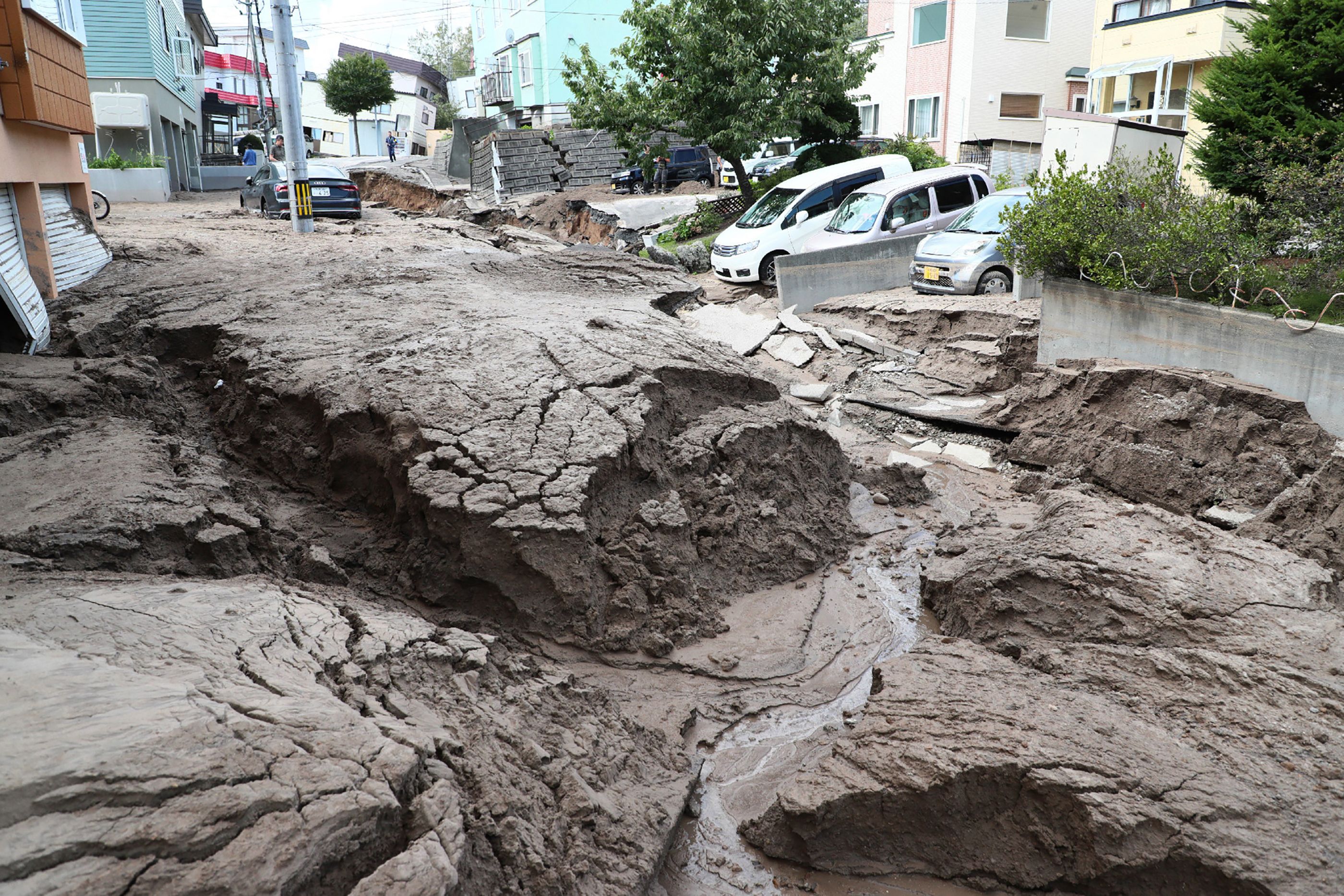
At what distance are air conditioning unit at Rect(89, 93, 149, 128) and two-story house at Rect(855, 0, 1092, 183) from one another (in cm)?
2079

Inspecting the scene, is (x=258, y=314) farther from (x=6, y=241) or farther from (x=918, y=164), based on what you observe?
(x=918, y=164)

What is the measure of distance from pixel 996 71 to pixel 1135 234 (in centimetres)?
2091

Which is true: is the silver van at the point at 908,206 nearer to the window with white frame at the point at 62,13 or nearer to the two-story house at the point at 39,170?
Result: the two-story house at the point at 39,170

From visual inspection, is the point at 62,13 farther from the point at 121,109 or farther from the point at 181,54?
the point at 181,54

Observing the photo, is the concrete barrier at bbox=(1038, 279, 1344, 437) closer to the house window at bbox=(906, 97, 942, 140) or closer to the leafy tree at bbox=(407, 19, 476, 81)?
the house window at bbox=(906, 97, 942, 140)

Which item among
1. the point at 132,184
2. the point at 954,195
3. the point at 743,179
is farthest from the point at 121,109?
the point at 954,195

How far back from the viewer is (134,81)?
2688 centimetres

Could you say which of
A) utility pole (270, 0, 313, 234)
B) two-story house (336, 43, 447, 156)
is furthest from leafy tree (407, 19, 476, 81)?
utility pole (270, 0, 313, 234)

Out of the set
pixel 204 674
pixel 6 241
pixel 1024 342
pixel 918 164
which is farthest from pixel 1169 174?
pixel 918 164

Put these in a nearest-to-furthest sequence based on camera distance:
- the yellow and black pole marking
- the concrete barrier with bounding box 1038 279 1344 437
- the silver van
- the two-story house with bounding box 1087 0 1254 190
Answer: the concrete barrier with bounding box 1038 279 1344 437
the silver van
the yellow and black pole marking
the two-story house with bounding box 1087 0 1254 190

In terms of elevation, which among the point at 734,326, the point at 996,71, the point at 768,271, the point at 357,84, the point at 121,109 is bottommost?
the point at 734,326

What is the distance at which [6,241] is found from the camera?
26.7ft

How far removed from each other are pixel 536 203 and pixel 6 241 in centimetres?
1717

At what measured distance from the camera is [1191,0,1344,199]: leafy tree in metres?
9.95
